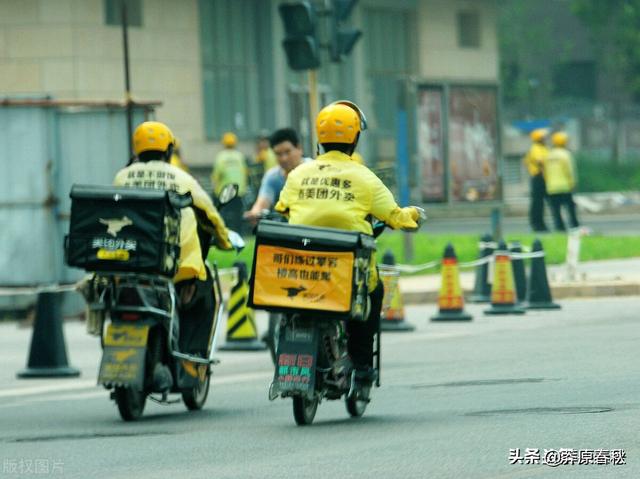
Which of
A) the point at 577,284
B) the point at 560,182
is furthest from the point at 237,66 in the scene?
the point at 577,284

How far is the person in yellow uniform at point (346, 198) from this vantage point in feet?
35.0

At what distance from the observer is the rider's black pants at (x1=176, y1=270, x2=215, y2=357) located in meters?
11.7

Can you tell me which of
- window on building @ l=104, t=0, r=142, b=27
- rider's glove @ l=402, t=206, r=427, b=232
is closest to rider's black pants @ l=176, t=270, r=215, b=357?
rider's glove @ l=402, t=206, r=427, b=232

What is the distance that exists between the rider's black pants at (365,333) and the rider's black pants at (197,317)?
47.6 inches

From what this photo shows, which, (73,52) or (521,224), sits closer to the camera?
(73,52)

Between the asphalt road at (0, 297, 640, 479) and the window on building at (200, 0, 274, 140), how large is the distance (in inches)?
863

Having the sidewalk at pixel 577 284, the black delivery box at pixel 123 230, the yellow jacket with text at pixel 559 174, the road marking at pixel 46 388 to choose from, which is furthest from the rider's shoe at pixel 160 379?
the yellow jacket with text at pixel 559 174

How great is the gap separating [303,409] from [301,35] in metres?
8.66

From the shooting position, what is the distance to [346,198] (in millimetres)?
10664

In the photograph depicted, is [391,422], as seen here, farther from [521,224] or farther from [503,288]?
[521,224]

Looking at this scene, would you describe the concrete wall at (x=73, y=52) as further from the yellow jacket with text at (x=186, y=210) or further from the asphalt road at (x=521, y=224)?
the yellow jacket with text at (x=186, y=210)

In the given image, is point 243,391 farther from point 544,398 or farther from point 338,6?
point 338,6

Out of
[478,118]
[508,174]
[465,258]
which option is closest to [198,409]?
[465,258]

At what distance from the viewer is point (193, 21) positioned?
37.0 meters
